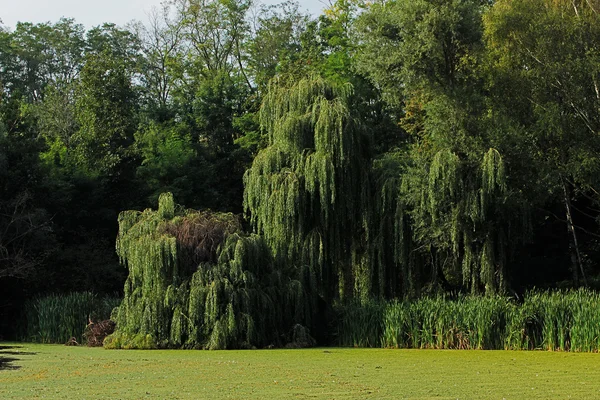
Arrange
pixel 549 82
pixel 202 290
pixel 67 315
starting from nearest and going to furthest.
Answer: pixel 202 290 < pixel 549 82 < pixel 67 315

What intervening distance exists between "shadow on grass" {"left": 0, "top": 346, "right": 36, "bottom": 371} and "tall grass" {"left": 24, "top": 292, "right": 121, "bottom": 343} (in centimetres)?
221

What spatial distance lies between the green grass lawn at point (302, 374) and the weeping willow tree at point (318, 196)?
3581 millimetres

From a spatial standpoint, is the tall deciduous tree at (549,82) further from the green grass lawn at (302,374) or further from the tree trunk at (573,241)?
the green grass lawn at (302,374)

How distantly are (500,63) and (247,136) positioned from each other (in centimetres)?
1279

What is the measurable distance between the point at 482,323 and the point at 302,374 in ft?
22.7

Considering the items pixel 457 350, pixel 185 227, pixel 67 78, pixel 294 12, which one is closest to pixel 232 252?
pixel 185 227

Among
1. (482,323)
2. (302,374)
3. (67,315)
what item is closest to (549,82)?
(482,323)

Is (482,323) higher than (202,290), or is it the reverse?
(202,290)

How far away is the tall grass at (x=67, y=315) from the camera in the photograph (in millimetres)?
23797

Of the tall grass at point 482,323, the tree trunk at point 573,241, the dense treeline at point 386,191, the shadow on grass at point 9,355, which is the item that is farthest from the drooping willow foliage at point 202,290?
the tree trunk at point 573,241

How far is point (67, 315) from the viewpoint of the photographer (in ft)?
78.7

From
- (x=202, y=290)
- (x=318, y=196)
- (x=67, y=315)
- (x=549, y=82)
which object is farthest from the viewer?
(x=67, y=315)

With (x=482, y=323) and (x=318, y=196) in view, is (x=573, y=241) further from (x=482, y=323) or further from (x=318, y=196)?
(x=318, y=196)

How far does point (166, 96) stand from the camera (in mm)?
45938
